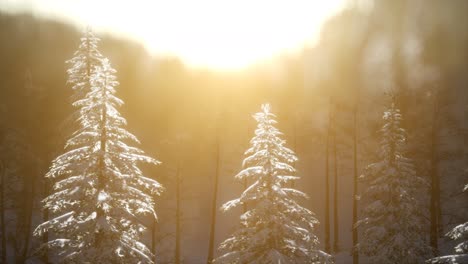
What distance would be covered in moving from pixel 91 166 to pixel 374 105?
154 ft

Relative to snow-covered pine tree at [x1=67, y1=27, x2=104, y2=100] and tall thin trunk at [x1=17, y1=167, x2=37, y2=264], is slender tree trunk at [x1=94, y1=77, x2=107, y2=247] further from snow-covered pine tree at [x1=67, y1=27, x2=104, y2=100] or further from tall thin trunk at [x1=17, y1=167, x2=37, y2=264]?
tall thin trunk at [x1=17, y1=167, x2=37, y2=264]

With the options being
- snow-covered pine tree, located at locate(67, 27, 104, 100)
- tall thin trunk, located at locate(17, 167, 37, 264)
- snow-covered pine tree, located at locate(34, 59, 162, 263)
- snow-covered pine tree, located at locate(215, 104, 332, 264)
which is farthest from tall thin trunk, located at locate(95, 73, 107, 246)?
tall thin trunk, located at locate(17, 167, 37, 264)

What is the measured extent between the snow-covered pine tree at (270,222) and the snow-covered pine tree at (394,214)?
296 inches

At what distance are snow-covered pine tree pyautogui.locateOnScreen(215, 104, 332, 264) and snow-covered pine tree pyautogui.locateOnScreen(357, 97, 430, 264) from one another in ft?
24.7

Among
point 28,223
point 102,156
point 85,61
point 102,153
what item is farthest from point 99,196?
point 28,223

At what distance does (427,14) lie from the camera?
78.4m

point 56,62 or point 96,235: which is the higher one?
point 56,62

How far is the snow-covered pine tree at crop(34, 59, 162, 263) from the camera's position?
13.3 metres

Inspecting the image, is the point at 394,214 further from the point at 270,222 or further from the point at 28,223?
the point at 28,223

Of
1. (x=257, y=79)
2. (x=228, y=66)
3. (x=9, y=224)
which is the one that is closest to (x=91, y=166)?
(x=9, y=224)

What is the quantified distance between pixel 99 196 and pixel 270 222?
6826 mm

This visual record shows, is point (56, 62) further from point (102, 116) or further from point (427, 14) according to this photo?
point (427, 14)

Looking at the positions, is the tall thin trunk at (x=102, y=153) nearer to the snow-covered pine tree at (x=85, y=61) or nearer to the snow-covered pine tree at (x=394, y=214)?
the snow-covered pine tree at (x=85, y=61)

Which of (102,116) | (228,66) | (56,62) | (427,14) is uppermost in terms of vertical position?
(427,14)
